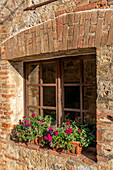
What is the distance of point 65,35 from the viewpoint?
2018 mm

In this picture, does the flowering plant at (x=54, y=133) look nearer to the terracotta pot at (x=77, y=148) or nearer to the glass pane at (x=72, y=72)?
the terracotta pot at (x=77, y=148)

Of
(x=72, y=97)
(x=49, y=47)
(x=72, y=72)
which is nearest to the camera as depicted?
(x=49, y=47)

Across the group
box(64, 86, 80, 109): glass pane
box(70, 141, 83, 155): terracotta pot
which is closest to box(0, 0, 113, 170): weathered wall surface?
box(70, 141, 83, 155): terracotta pot

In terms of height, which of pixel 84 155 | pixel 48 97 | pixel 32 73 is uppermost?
pixel 32 73

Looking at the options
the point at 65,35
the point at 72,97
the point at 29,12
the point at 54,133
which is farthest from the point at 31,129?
the point at 72,97

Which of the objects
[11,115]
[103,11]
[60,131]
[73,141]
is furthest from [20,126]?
[103,11]

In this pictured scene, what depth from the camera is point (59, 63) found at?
2.48m

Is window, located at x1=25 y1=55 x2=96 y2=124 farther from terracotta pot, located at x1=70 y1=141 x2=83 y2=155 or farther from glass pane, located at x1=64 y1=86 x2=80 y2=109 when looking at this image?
terracotta pot, located at x1=70 y1=141 x2=83 y2=155

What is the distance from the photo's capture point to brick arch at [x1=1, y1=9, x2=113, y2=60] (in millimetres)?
1759

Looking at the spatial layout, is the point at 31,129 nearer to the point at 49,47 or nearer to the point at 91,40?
the point at 49,47

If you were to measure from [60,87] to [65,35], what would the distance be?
0.86m

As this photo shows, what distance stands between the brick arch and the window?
1.22 ft

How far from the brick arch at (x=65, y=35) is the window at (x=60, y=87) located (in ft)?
1.22

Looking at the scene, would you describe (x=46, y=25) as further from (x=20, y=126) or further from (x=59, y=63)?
(x=20, y=126)
